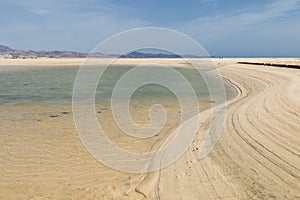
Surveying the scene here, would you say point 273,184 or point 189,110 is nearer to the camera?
point 273,184

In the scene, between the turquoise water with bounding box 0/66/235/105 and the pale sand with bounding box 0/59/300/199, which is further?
the turquoise water with bounding box 0/66/235/105

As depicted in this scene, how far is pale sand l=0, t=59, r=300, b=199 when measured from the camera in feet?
17.3

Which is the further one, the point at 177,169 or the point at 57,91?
the point at 57,91

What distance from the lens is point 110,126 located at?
416 inches

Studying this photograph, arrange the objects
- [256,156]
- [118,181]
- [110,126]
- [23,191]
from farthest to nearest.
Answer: [110,126] < [256,156] < [118,181] < [23,191]

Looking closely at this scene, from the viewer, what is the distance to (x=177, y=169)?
20.9ft

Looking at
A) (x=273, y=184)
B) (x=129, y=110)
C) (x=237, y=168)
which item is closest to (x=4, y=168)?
(x=237, y=168)

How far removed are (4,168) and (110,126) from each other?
4.42m

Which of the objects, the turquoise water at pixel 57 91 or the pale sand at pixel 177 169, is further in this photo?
the turquoise water at pixel 57 91

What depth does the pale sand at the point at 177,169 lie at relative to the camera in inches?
207

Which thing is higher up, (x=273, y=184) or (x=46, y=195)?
(x=273, y=184)

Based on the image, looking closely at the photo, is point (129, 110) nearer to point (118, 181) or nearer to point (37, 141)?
point (37, 141)

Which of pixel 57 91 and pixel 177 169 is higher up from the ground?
pixel 57 91

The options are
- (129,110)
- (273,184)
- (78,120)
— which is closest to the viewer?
(273,184)
